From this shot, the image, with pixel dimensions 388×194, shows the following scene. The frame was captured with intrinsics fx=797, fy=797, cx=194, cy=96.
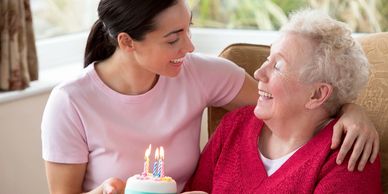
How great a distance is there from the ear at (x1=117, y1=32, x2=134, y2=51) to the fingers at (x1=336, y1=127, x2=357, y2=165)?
67 centimetres

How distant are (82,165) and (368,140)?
32.7 inches

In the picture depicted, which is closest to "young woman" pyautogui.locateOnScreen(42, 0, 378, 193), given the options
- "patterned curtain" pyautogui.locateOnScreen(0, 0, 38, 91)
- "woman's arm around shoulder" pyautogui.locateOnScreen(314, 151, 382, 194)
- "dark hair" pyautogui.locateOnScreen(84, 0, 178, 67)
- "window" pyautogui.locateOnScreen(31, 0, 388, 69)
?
"dark hair" pyautogui.locateOnScreen(84, 0, 178, 67)

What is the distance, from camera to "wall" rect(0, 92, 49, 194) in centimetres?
303

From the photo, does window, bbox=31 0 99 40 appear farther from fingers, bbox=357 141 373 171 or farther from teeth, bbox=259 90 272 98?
fingers, bbox=357 141 373 171

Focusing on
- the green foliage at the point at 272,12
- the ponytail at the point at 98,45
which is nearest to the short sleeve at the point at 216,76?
the ponytail at the point at 98,45

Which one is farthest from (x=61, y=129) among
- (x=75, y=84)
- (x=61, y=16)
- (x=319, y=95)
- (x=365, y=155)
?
(x=61, y=16)

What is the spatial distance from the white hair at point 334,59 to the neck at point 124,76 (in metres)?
0.48

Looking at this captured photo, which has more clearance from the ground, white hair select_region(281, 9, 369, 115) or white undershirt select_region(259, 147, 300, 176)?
white hair select_region(281, 9, 369, 115)

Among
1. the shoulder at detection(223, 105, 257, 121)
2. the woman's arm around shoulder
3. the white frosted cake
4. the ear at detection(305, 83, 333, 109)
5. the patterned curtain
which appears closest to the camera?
the white frosted cake

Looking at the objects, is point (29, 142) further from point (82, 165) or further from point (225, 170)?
point (225, 170)

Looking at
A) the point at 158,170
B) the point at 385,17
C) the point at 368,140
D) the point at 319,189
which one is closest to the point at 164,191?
the point at 158,170

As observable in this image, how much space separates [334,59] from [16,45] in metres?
1.34

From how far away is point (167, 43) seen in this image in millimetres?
2277

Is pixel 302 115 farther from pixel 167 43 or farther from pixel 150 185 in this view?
pixel 150 185
